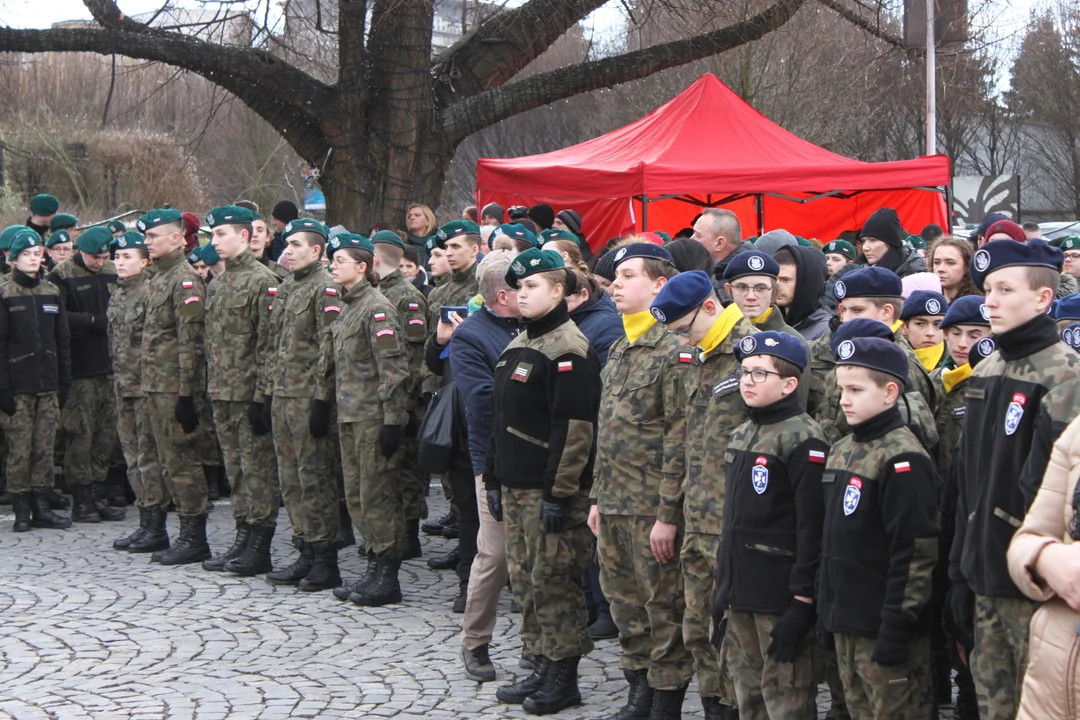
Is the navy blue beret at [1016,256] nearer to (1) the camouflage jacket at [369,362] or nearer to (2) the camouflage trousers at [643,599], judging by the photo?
(2) the camouflage trousers at [643,599]

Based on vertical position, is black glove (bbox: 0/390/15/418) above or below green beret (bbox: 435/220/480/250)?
below

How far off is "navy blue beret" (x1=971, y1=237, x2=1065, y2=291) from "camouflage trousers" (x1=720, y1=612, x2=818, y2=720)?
1438 millimetres

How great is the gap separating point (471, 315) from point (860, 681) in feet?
10.3

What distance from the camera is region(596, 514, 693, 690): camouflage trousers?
17.8 feet

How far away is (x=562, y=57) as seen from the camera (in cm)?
4625

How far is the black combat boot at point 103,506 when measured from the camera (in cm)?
1052

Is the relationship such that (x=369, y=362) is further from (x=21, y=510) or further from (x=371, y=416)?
(x=21, y=510)

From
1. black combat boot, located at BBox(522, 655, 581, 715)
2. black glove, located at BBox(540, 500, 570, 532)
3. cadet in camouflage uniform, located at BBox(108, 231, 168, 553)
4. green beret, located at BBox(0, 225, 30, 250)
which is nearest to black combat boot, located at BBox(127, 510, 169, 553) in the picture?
cadet in camouflage uniform, located at BBox(108, 231, 168, 553)

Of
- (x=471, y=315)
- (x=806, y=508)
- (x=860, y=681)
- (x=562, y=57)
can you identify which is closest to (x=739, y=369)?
(x=806, y=508)

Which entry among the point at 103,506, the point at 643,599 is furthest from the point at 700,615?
the point at 103,506

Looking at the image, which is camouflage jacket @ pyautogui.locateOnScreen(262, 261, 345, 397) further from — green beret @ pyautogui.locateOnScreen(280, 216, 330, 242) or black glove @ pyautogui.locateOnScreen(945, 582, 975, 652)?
black glove @ pyautogui.locateOnScreen(945, 582, 975, 652)

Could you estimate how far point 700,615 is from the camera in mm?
5199

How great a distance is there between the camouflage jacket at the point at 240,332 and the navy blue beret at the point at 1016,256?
5.32 metres

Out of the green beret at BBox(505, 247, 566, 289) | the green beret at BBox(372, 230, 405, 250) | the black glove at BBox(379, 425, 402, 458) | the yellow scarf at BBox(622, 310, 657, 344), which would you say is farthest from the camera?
the green beret at BBox(372, 230, 405, 250)
